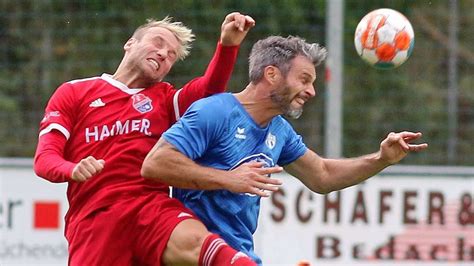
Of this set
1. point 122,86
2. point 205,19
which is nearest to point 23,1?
point 205,19

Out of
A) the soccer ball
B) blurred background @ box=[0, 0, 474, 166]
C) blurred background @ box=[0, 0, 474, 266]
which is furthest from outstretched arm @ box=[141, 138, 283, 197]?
blurred background @ box=[0, 0, 474, 166]

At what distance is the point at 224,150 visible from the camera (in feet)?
19.6

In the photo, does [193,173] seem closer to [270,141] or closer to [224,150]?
[224,150]

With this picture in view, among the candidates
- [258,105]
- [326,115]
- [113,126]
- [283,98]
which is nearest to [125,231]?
[113,126]

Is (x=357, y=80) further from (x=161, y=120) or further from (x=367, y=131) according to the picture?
(x=161, y=120)

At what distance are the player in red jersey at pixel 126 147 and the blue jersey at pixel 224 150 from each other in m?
0.14

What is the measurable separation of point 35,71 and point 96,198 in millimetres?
5642

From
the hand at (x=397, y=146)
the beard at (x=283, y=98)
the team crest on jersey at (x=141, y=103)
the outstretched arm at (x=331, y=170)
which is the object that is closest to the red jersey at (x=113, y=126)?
the team crest on jersey at (x=141, y=103)

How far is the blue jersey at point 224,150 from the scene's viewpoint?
19.2 ft

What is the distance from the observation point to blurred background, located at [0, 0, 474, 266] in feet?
32.5

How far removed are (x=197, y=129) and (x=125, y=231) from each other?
2.08 ft

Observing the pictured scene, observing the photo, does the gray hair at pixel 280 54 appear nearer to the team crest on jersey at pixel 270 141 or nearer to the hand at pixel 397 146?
the team crest on jersey at pixel 270 141

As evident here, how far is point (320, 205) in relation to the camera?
391 inches

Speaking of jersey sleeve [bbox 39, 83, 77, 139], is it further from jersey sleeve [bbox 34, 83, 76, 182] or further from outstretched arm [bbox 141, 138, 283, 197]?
outstretched arm [bbox 141, 138, 283, 197]
